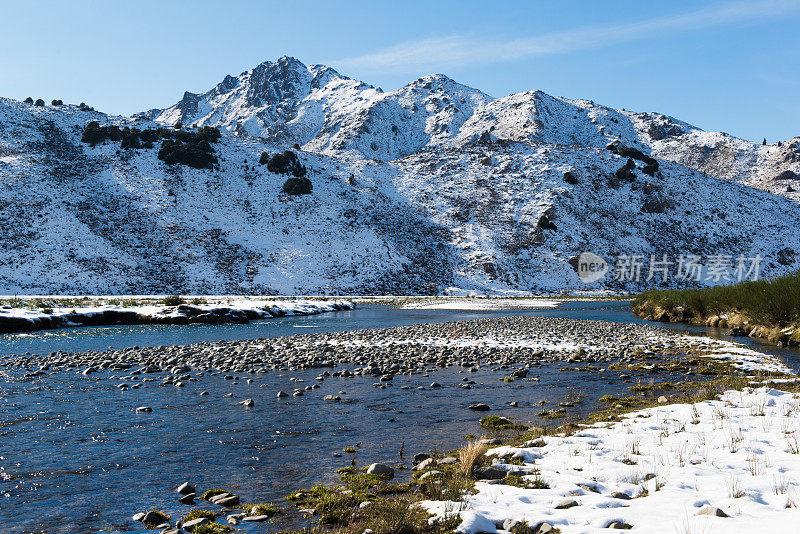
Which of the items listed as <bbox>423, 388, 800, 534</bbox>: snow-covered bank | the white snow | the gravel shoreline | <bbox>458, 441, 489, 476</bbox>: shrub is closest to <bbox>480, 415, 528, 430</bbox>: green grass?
<bbox>423, 388, 800, 534</bbox>: snow-covered bank

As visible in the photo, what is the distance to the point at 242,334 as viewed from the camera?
1117 inches

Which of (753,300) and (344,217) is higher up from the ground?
(344,217)

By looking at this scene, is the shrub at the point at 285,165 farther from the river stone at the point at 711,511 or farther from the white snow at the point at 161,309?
the river stone at the point at 711,511

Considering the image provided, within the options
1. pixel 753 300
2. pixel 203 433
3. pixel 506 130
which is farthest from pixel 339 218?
pixel 506 130

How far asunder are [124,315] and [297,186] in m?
59.1

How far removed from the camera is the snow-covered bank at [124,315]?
3041 centimetres

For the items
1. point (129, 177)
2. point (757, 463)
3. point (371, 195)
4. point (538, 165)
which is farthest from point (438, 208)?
point (757, 463)

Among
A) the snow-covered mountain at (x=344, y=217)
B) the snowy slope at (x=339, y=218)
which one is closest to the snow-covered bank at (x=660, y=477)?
the snow-covered mountain at (x=344, y=217)

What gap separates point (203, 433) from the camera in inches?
385

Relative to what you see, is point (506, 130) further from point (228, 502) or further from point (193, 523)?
point (193, 523)

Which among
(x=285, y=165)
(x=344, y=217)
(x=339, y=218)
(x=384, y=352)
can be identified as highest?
(x=285, y=165)

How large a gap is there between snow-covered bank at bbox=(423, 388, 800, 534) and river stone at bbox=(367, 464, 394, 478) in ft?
4.88

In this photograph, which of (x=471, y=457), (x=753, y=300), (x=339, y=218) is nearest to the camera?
(x=471, y=457)

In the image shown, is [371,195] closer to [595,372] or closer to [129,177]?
[129,177]
